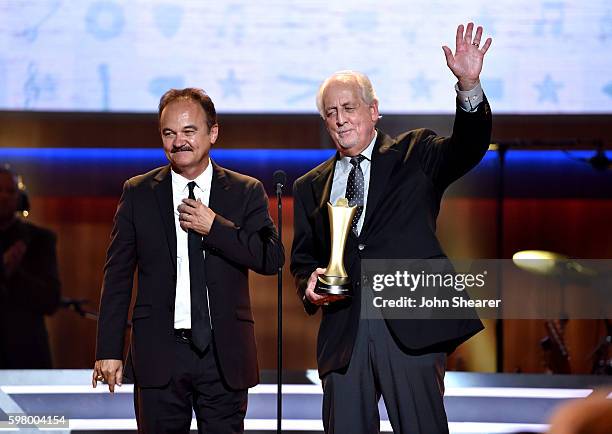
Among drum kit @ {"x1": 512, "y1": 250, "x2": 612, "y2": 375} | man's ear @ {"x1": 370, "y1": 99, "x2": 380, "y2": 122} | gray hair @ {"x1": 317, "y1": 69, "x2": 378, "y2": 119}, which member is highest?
gray hair @ {"x1": 317, "y1": 69, "x2": 378, "y2": 119}

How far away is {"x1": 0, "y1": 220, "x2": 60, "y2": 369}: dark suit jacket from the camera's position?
16.4ft

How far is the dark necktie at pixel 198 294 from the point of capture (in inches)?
98.0

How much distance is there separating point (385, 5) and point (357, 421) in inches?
112

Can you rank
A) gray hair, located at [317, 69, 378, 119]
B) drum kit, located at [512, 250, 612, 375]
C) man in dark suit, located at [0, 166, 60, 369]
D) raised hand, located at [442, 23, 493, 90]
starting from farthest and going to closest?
1. man in dark suit, located at [0, 166, 60, 369]
2. drum kit, located at [512, 250, 612, 375]
3. gray hair, located at [317, 69, 378, 119]
4. raised hand, located at [442, 23, 493, 90]

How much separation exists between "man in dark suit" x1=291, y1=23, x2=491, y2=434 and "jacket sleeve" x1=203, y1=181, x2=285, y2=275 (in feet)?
Result: 0.35

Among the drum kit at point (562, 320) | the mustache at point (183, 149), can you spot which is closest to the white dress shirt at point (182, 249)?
the mustache at point (183, 149)

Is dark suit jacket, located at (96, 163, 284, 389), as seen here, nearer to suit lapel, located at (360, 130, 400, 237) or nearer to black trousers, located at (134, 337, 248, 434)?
black trousers, located at (134, 337, 248, 434)

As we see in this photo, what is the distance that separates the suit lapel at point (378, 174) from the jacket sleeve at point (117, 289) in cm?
67

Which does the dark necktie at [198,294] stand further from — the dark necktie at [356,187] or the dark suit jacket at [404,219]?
the dark necktie at [356,187]

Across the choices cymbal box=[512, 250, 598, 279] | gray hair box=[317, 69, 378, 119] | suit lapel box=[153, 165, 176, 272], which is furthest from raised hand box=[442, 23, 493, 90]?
cymbal box=[512, 250, 598, 279]

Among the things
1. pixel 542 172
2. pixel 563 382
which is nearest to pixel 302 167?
pixel 542 172

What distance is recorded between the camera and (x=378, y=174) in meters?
2.53

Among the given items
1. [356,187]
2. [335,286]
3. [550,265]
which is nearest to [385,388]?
[335,286]

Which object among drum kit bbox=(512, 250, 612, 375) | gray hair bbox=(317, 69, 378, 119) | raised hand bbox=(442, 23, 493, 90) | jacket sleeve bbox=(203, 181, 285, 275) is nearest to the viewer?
raised hand bbox=(442, 23, 493, 90)
